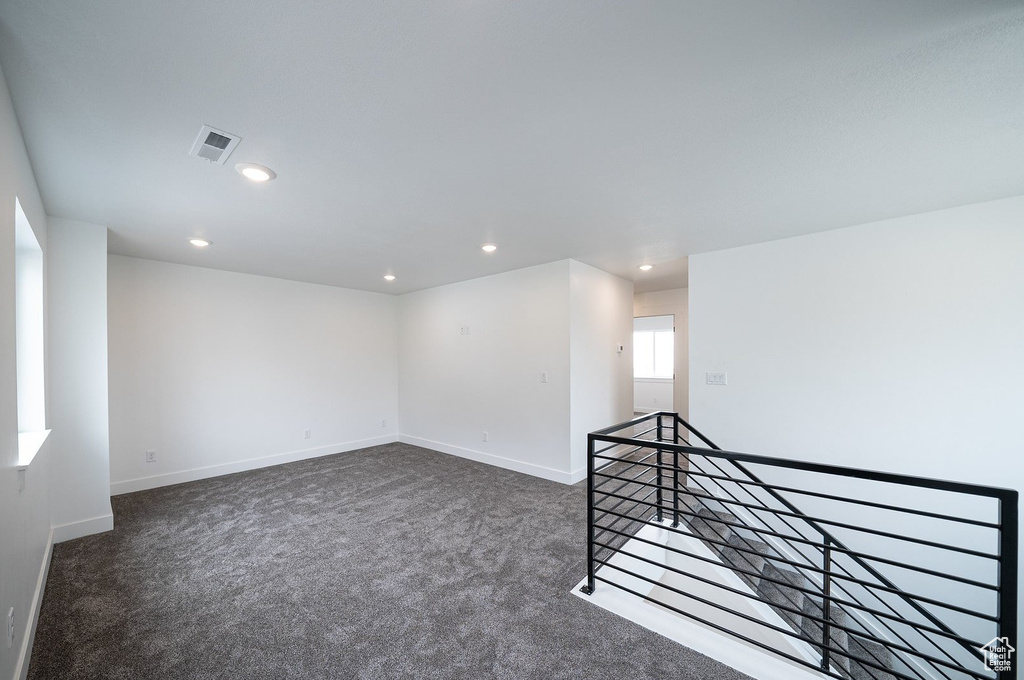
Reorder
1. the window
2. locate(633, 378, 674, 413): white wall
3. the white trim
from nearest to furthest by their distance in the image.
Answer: the white trim
locate(633, 378, 674, 413): white wall
the window

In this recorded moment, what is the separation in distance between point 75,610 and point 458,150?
3.33 m

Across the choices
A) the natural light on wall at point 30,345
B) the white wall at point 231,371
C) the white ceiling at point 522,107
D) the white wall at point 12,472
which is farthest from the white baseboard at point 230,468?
the white ceiling at point 522,107

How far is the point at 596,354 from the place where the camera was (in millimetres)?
4766

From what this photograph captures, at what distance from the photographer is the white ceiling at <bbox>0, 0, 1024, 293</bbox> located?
4.21 feet

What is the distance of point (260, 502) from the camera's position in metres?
3.78

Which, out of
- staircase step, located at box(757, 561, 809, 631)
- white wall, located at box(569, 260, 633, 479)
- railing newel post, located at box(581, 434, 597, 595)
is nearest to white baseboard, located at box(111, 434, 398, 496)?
white wall, located at box(569, 260, 633, 479)

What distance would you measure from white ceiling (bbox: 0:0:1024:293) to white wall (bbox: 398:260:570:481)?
170 cm

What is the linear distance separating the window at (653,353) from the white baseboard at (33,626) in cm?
810

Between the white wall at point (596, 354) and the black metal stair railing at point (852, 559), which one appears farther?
the white wall at point (596, 354)

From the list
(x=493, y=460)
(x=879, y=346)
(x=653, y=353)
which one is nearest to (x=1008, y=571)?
(x=879, y=346)

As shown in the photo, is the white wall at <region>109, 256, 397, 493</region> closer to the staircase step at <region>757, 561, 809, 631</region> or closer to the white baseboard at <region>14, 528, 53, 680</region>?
the white baseboard at <region>14, 528, 53, 680</region>

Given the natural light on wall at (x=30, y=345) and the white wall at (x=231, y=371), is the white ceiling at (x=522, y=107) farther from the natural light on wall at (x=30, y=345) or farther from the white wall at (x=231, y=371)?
the white wall at (x=231, y=371)

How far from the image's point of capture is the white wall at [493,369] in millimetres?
4422

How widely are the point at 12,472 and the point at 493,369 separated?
3889 mm
